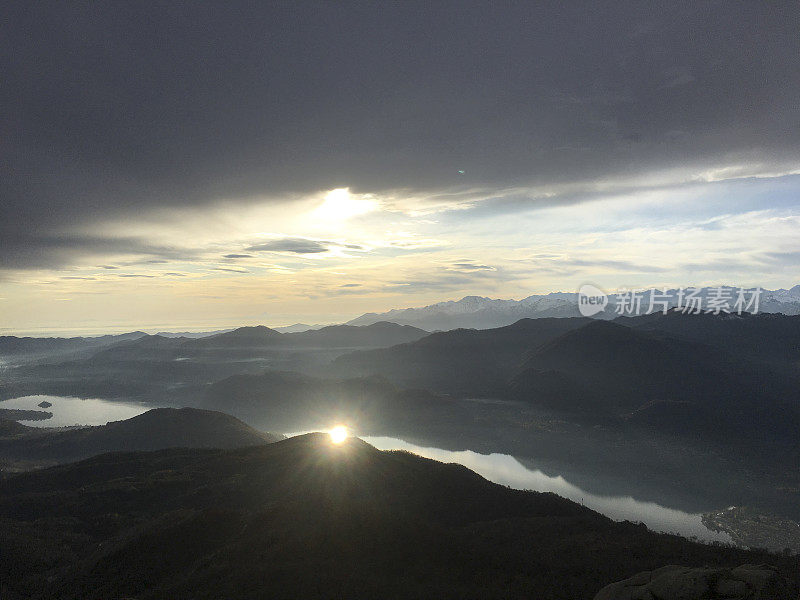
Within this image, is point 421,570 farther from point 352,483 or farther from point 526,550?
point 352,483

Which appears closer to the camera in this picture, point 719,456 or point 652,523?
point 652,523

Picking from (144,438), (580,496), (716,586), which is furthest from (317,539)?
(144,438)

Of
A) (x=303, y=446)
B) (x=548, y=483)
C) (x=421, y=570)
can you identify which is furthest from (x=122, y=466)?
(x=548, y=483)

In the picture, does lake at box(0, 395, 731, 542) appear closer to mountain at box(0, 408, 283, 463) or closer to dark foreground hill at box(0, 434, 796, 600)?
dark foreground hill at box(0, 434, 796, 600)

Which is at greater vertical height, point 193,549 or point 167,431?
point 193,549

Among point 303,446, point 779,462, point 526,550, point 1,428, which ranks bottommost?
point 1,428

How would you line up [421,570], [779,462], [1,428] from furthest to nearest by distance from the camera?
[1,428] → [779,462] → [421,570]

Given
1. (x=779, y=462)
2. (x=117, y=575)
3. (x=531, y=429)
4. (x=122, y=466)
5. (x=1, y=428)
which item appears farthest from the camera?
(x=531, y=429)

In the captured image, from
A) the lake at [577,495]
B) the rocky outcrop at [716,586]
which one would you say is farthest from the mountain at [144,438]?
the rocky outcrop at [716,586]
